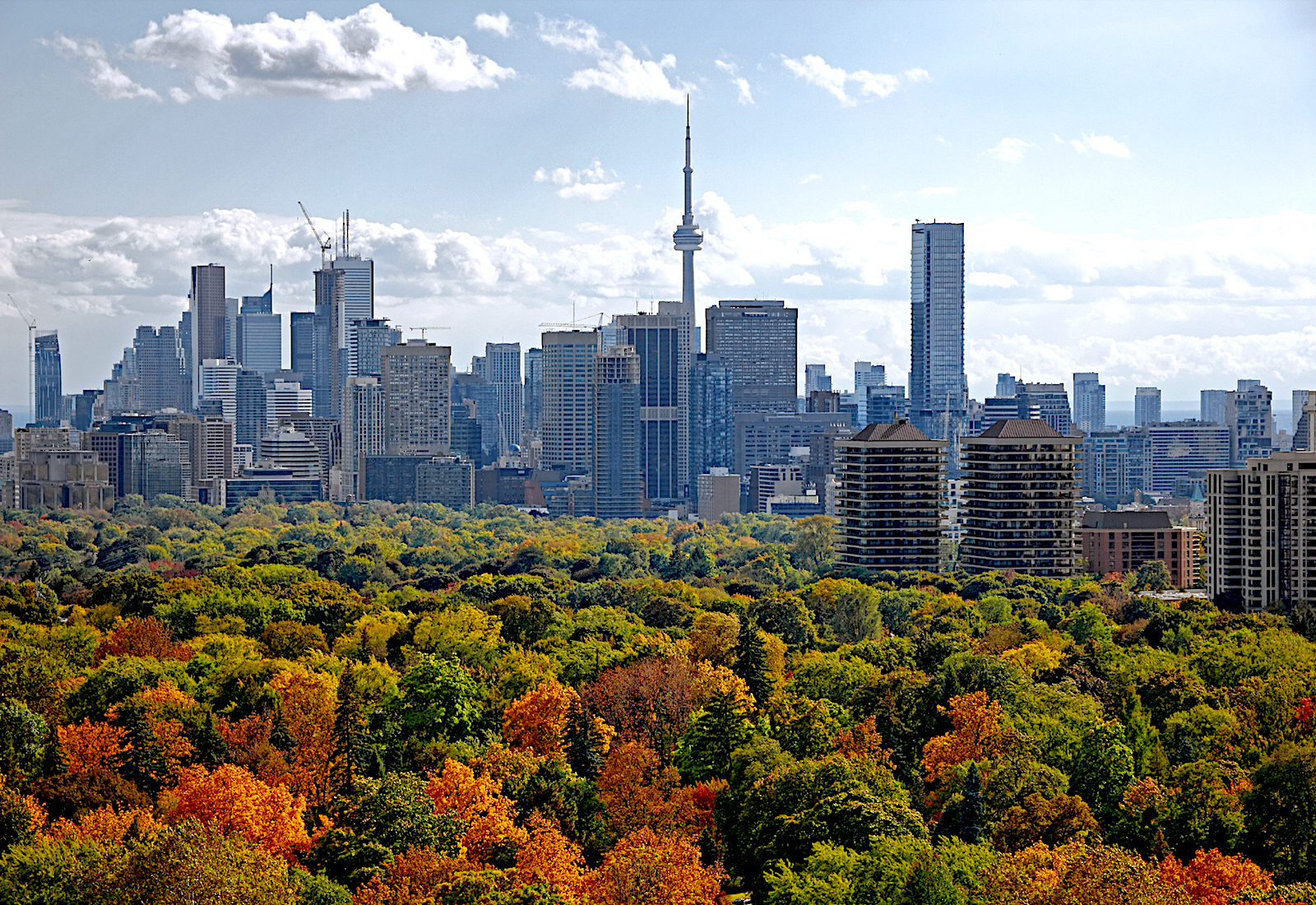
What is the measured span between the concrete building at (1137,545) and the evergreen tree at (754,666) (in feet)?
154

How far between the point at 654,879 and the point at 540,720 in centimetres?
1453

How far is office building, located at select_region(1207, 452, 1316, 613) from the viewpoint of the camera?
74938 millimetres

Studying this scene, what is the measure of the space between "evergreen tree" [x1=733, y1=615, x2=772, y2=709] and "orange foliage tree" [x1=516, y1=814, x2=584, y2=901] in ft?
45.8

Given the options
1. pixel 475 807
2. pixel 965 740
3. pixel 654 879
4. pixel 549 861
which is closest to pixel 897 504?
pixel 965 740

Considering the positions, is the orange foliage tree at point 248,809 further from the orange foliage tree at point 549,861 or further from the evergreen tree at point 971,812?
→ the evergreen tree at point 971,812

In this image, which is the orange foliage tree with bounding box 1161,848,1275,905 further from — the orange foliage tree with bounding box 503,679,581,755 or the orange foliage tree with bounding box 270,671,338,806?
the orange foliage tree with bounding box 270,671,338,806

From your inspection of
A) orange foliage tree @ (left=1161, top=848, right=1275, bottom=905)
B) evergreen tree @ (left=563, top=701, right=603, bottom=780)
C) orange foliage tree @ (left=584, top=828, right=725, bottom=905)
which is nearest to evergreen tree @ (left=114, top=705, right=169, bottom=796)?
evergreen tree @ (left=563, top=701, right=603, bottom=780)

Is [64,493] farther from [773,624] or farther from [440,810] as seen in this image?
[440,810]

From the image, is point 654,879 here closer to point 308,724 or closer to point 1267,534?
point 308,724

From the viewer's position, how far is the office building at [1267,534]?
74.9 m

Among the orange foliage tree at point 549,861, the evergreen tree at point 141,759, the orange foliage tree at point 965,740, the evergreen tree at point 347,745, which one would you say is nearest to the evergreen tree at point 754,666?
the orange foliage tree at point 965,740

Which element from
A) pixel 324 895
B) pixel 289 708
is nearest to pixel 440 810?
pixel 324 895

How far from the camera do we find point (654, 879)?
109 feet

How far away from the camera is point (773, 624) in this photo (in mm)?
67750
